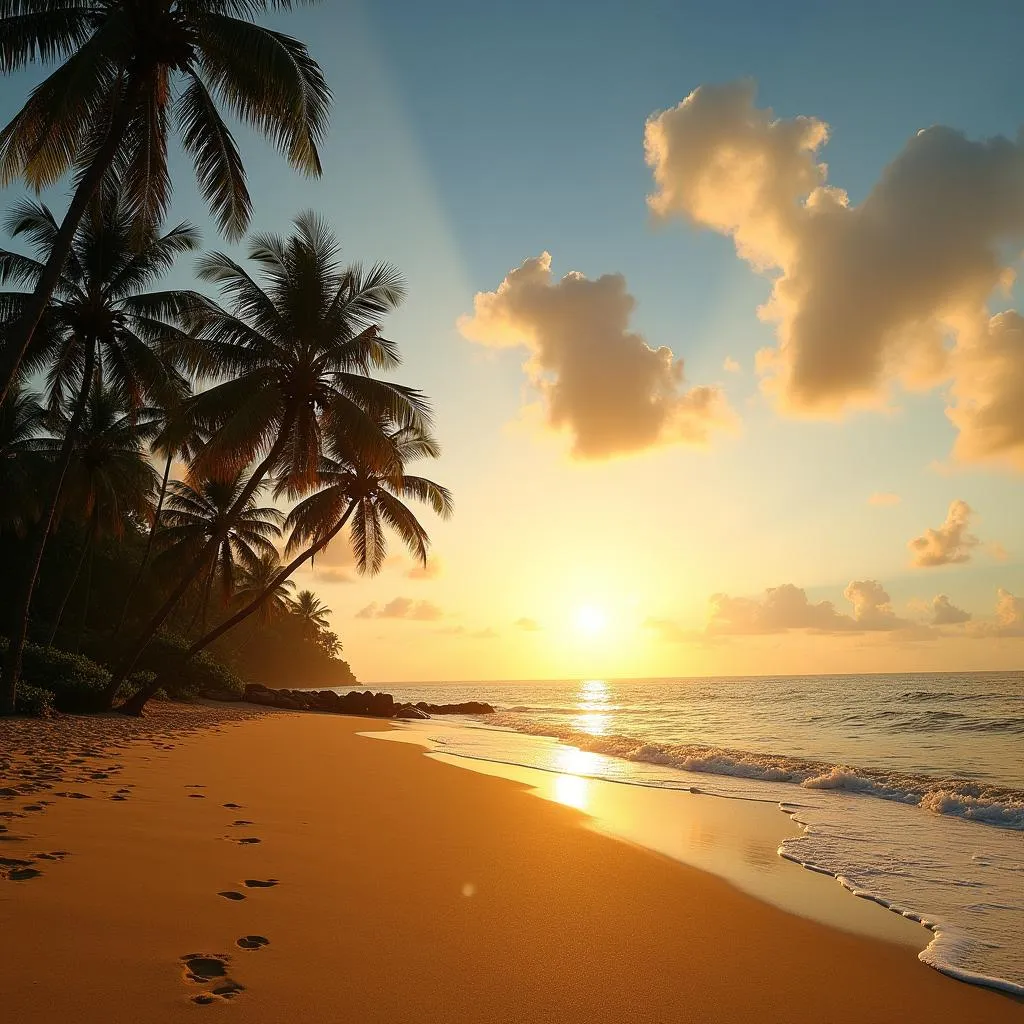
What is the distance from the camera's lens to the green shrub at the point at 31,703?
13.6m

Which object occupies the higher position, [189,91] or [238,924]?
[189,91]

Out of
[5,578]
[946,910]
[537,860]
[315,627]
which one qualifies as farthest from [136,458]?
[315,627]

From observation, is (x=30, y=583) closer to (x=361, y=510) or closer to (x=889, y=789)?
(x=361, y=510)

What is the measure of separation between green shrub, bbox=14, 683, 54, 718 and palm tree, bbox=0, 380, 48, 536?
529 inches

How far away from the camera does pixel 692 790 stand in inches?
422

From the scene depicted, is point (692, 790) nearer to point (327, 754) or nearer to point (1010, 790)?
point (1010, 790)

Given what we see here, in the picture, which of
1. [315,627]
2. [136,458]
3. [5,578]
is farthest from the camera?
[315,627]

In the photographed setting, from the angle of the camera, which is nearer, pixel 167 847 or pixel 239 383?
pixel 167 847

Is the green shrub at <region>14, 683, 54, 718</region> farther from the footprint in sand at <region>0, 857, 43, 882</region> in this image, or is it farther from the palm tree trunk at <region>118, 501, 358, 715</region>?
the footprint in sand at <region>0, 857, 43, 882</region>

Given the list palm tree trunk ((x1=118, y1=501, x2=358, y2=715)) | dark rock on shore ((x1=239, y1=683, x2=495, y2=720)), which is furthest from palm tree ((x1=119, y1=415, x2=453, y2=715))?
dark rock on shore ((x1=239, y1=683, x2=495, y2=720))

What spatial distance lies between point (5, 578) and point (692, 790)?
99.2 feet

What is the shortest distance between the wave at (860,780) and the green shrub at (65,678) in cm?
1244

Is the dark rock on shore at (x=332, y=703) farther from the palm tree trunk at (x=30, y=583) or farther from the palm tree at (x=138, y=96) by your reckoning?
the palm tree at (x=138, y=96)

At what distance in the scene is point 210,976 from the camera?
2906mm
